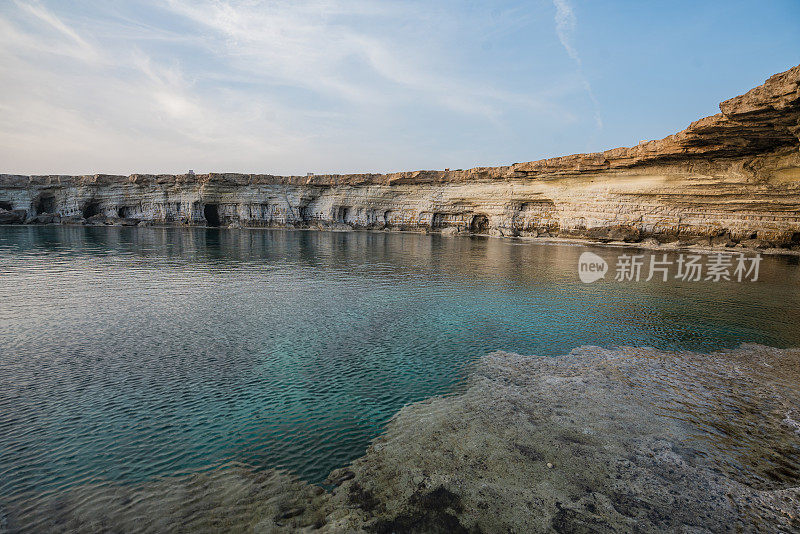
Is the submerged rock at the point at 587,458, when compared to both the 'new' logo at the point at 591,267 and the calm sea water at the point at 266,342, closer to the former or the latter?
the calm sea water at the point at 266,342

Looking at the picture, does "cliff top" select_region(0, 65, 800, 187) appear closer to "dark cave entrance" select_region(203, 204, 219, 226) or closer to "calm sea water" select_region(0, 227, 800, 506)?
"calm sea water" select_region(0, 227, 800, 506)

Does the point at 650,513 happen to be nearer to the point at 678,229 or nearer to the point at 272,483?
the point at 272,483

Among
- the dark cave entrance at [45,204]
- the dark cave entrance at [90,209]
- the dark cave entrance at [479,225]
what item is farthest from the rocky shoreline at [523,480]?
the dark cave entrance at [45,204]

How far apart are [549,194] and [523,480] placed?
→ 39.6 metres

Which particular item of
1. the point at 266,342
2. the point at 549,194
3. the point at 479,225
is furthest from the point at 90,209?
the point at 549,194

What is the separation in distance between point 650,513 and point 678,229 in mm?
35082

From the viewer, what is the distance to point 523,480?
426 centimetres

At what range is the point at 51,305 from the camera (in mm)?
11336

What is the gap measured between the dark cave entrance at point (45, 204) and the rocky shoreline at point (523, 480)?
7373cm

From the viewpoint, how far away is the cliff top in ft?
58.7

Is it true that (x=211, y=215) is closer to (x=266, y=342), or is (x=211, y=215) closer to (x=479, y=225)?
(x=479, y=225)

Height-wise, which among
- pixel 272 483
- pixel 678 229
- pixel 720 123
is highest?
pixel 720 123

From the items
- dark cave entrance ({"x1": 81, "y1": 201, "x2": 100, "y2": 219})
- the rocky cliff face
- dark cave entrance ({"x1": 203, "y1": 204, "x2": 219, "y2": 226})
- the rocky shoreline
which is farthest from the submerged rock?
dark cave entrance ({"x1": 81, "y1": 201, "x2": 100, "y2": 219})

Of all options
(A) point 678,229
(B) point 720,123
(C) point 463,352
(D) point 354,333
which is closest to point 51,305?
(D) point 354,333
